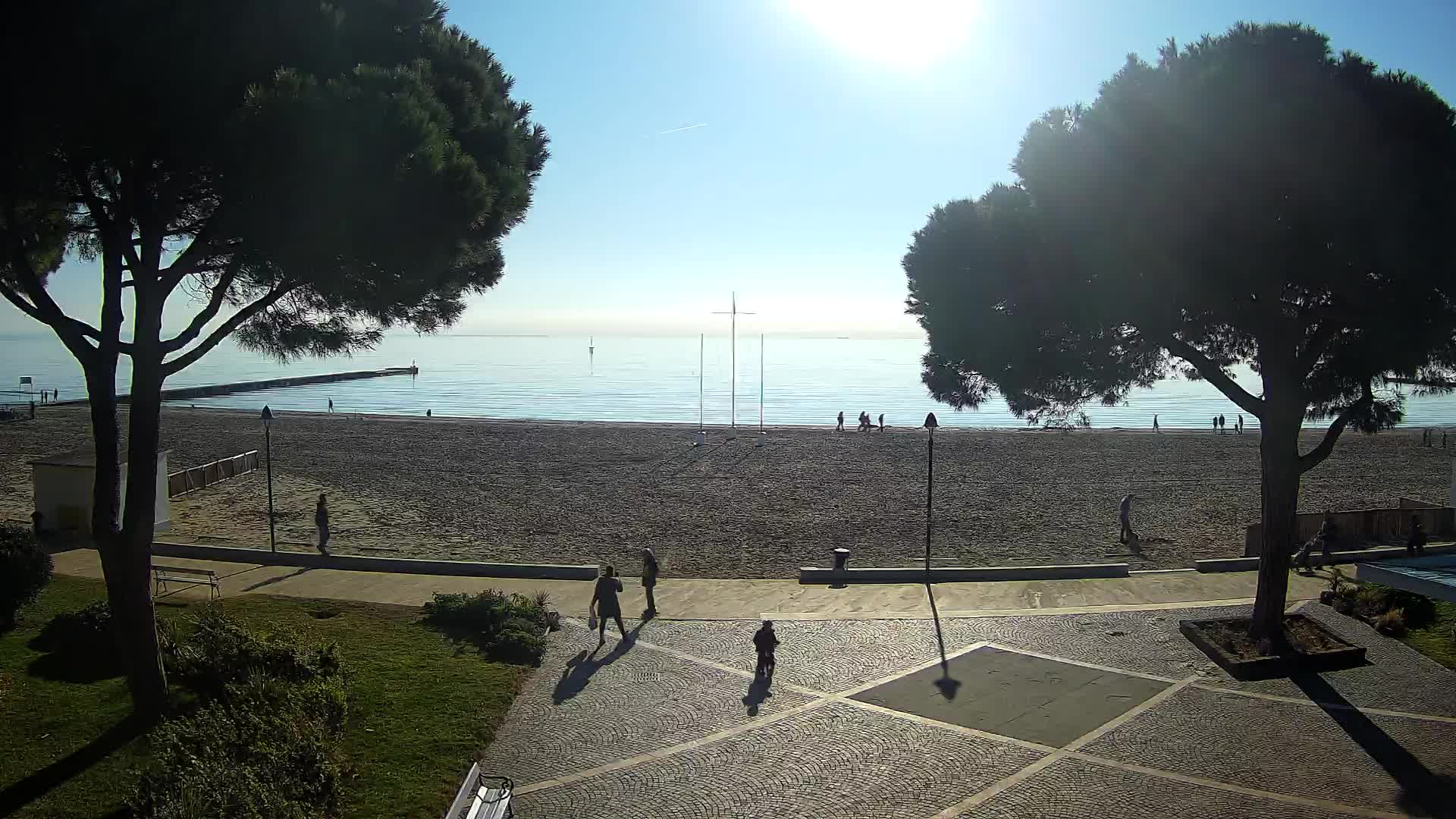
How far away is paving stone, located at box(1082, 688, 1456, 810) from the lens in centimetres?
880

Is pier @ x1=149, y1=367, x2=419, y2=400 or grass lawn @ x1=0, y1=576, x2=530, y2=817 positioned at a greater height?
pier @ x1=149, y1=367, x2=419, y2=400

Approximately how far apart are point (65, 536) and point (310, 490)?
954 centimetres

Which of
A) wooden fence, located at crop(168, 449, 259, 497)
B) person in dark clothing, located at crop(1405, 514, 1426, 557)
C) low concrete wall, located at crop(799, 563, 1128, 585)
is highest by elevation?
wooden fence, located at crop(168, 449, 259, 497)

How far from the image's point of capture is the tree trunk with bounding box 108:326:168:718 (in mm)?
9312

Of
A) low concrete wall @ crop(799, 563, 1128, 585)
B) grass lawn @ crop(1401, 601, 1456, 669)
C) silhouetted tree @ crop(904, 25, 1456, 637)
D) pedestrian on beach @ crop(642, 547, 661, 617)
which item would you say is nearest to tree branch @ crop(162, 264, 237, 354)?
pedestrian on beach @ crop(642, 547, 661, 617)

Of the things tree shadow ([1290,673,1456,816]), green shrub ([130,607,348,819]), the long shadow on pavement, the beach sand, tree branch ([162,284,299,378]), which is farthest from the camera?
the beach sand

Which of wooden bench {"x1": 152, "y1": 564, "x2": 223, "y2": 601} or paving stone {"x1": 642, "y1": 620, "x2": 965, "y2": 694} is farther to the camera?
wooden bench {"x1": 152, "y1": 564, "x2": 223, "y2": 601}

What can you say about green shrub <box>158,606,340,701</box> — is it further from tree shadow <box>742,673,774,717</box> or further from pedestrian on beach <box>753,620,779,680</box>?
pedestrian on beach <box>753,620,779,680</box>

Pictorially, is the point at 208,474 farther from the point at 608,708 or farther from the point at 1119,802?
the point at 1119,802

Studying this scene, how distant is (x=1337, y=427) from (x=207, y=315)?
586 inches

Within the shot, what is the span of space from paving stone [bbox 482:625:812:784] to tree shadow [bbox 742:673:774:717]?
0.04m

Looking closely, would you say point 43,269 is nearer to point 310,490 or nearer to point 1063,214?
point 1063,214

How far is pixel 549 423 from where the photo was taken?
2261 inches

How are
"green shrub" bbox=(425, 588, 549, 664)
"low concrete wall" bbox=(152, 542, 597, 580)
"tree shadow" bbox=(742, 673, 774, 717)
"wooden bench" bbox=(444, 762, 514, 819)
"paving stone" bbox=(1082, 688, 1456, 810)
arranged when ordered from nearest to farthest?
1. "wooden bench" bbox=(444, 762, 514, 819)
2. "paving stone" bbox=(1082, 688, 1456, 810)
3. "tree shadow" bbox=(742, 673, 774, 717)
4. "green shrub" bbox=(425, 588, 549, 664)
5. "low concrete wall" bbox=(152, 542, 597, 580)
